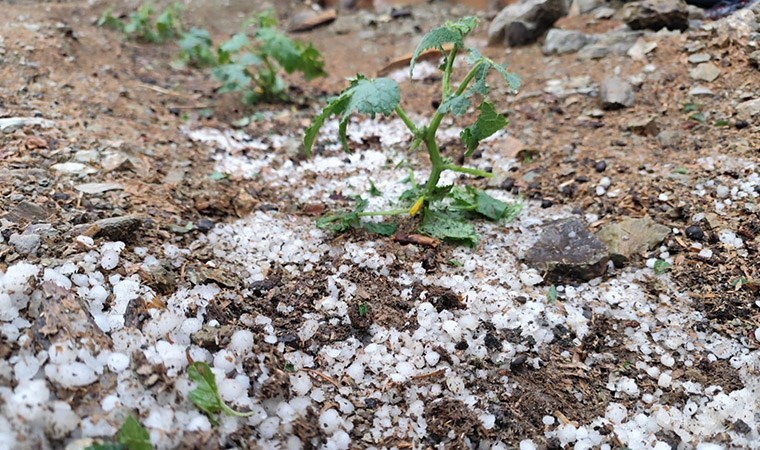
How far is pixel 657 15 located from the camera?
3.41 m

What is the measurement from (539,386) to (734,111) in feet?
5.58

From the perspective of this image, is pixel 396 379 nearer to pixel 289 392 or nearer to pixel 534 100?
pixel 289 392

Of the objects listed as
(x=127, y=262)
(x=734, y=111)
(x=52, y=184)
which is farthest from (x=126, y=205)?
(x=734, y=111)

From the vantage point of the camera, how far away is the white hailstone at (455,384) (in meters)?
1.60

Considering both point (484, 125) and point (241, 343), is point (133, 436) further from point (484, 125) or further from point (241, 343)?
point (484, 125)

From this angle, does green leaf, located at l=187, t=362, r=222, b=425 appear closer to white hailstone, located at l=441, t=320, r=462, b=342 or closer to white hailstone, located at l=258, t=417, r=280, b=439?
white hailstone, located at l=258, t=417, r=280, b=439

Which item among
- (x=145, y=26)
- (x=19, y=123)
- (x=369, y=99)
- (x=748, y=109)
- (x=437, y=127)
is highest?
(x=369, y=99)

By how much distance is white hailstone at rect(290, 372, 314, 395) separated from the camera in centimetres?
151

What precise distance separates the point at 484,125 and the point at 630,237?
658mm

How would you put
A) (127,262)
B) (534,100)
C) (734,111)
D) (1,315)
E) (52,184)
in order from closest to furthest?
1. (1,315)
2. (127,262)
3. (52,184)
4. (734,111)
5. (534,100)

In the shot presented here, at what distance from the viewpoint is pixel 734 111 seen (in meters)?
2.59

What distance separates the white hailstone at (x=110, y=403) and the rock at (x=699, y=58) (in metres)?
2.94

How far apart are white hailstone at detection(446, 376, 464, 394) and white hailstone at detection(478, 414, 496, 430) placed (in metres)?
0.09

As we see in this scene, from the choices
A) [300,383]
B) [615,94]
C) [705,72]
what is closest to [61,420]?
[300,383]
